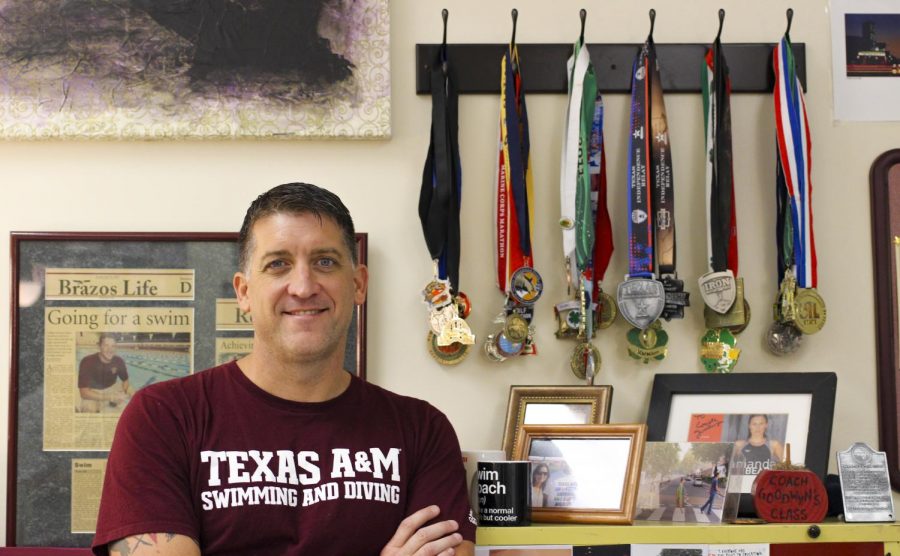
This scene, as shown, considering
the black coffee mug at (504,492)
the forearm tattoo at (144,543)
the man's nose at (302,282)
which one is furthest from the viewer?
the black coffee mug at (504,492)

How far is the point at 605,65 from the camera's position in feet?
7.88

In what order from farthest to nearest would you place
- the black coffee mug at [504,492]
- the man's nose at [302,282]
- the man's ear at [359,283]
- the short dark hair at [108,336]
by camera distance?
the short dark hair at [108,336] < the black coffee mug at [504,492] < the man's ear at [359,283] < the man's nose at [302,282]

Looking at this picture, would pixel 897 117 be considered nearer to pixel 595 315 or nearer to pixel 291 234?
pixel 595 315

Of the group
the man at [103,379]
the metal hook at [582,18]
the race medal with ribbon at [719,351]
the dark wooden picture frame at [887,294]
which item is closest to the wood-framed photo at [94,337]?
the man at [103,379]

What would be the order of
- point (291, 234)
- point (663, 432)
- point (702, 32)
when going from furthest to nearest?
point (702, 32)
point (663, 432)
point (291, 234)

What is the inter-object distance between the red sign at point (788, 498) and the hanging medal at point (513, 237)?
563mm

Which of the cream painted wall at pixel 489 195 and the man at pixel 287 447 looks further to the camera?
the cream painted wall at pixel 489 195

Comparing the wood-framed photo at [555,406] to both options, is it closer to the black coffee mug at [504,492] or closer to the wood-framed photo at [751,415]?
the wood-framed photo at [751,415]

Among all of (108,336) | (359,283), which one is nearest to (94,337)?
(108,336)

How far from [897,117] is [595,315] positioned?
2.71ft

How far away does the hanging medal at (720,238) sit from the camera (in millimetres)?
2301

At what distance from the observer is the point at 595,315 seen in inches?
92.4

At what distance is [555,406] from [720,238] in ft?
1.64

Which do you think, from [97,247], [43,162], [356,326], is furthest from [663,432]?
[43,162]
